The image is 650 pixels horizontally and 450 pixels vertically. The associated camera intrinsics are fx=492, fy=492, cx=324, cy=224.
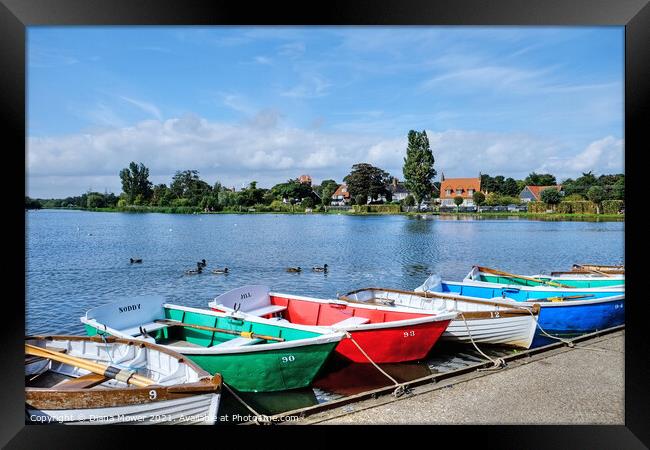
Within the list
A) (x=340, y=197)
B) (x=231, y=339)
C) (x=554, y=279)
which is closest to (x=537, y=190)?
(x=340, y=197)

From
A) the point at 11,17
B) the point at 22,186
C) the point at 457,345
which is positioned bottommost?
the point at 457,345

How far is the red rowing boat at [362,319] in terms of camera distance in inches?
206

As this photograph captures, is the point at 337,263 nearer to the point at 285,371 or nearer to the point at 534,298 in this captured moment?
the point at 534,298

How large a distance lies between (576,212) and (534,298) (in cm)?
2117

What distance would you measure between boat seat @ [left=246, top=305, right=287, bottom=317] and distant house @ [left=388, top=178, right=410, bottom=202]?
28.4 m

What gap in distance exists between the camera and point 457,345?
245 inches

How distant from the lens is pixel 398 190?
3453cm

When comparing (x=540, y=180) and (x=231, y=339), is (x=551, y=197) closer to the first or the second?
(x=540, y=180)

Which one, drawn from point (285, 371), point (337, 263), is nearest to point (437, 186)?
point (337, 263)

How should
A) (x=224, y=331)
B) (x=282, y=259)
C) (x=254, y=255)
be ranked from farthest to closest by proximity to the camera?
1. (x=254, y=255)
2. (x=282, y=259)
3. (x=224, y=331)

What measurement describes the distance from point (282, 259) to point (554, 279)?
982 centimetres

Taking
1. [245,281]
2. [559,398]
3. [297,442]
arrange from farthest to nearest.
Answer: [245,281] → [559,398] → [297,442]

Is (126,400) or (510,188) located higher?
(510,188)

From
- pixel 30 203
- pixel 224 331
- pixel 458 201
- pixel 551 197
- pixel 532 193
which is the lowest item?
pixel 224 331
